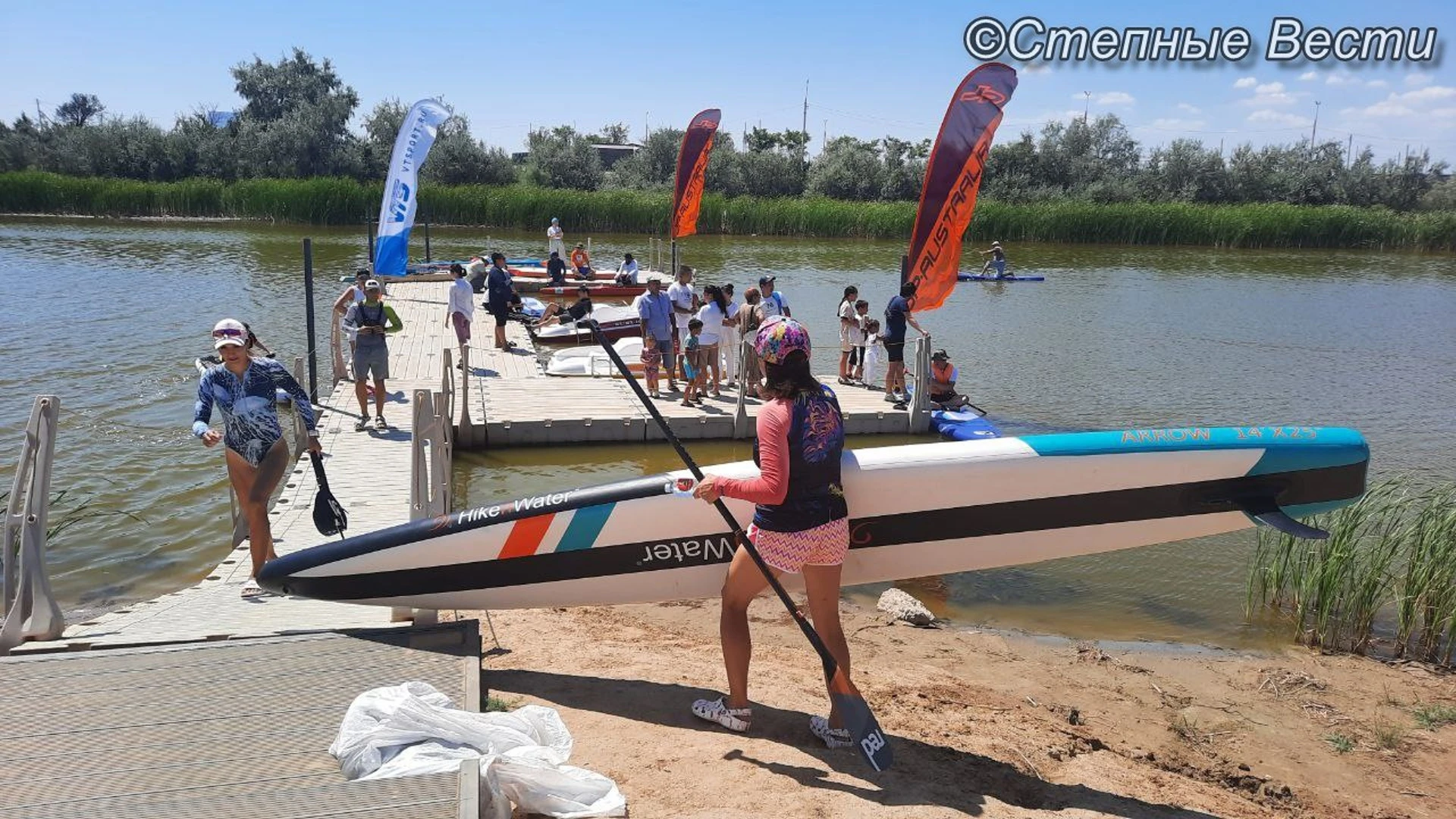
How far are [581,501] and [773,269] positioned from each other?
96.1ft

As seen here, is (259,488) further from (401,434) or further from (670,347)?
(670,347)

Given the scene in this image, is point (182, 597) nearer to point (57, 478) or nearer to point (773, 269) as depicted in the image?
point (57, 478)

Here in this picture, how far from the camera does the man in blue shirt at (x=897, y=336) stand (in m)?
13.0

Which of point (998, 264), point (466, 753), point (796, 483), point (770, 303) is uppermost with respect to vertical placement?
point (998, 264)

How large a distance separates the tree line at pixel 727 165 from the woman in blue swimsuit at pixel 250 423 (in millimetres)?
49380

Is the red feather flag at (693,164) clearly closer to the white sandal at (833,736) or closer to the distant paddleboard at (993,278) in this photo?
the distant paddleboard at (993,278)

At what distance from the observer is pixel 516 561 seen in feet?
17.1

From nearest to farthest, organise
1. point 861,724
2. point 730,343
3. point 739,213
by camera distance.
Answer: point 861,724
point 730,343
point 739,213

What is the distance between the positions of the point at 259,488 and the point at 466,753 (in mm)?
2840

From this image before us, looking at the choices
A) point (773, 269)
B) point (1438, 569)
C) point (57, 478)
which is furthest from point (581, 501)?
point (773, 269)

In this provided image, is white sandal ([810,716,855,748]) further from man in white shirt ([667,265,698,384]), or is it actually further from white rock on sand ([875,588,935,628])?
man in white shirt ([667,265,698,384])

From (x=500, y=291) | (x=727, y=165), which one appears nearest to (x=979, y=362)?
(x=500, y=291)

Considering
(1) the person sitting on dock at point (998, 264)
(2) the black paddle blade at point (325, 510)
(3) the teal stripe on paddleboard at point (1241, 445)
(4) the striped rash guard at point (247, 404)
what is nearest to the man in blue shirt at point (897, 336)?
(3) the teal stripe on paddleboard at point (1241, 445)

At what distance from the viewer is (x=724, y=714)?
474 cm
